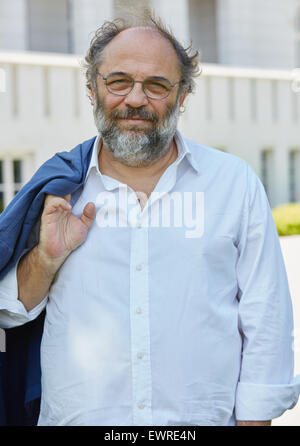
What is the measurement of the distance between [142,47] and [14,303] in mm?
1011

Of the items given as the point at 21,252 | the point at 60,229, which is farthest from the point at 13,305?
the point at 60,229

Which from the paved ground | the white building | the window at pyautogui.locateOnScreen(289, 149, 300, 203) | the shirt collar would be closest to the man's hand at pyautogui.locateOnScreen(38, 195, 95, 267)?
the shirt collar

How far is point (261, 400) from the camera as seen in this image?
205 centimetres

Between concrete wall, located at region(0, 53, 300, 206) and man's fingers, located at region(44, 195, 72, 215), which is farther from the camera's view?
concrete wall, located at region(0, 53, 300, 206)

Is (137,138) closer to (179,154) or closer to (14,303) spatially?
(179,154)

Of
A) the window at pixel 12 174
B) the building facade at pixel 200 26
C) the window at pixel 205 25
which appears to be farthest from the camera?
the window at pixel 205 25

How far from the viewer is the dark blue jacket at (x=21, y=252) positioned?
83.4 inches

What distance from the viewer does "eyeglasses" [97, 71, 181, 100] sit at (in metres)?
2.11

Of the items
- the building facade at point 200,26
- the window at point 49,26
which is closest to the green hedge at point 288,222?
the building facade at point 200,26

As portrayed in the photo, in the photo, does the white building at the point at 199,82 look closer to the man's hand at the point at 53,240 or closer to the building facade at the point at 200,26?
the building facade at the point at 200,26

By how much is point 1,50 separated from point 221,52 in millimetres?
5258

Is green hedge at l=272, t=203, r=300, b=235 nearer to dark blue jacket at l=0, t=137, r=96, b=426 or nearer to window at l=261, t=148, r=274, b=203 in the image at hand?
window at l=261, t=148, r=274, b=203

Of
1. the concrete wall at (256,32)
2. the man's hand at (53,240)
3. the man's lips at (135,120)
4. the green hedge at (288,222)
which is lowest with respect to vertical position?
the green hedge at (288,222)

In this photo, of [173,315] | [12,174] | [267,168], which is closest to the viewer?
[173,315]
